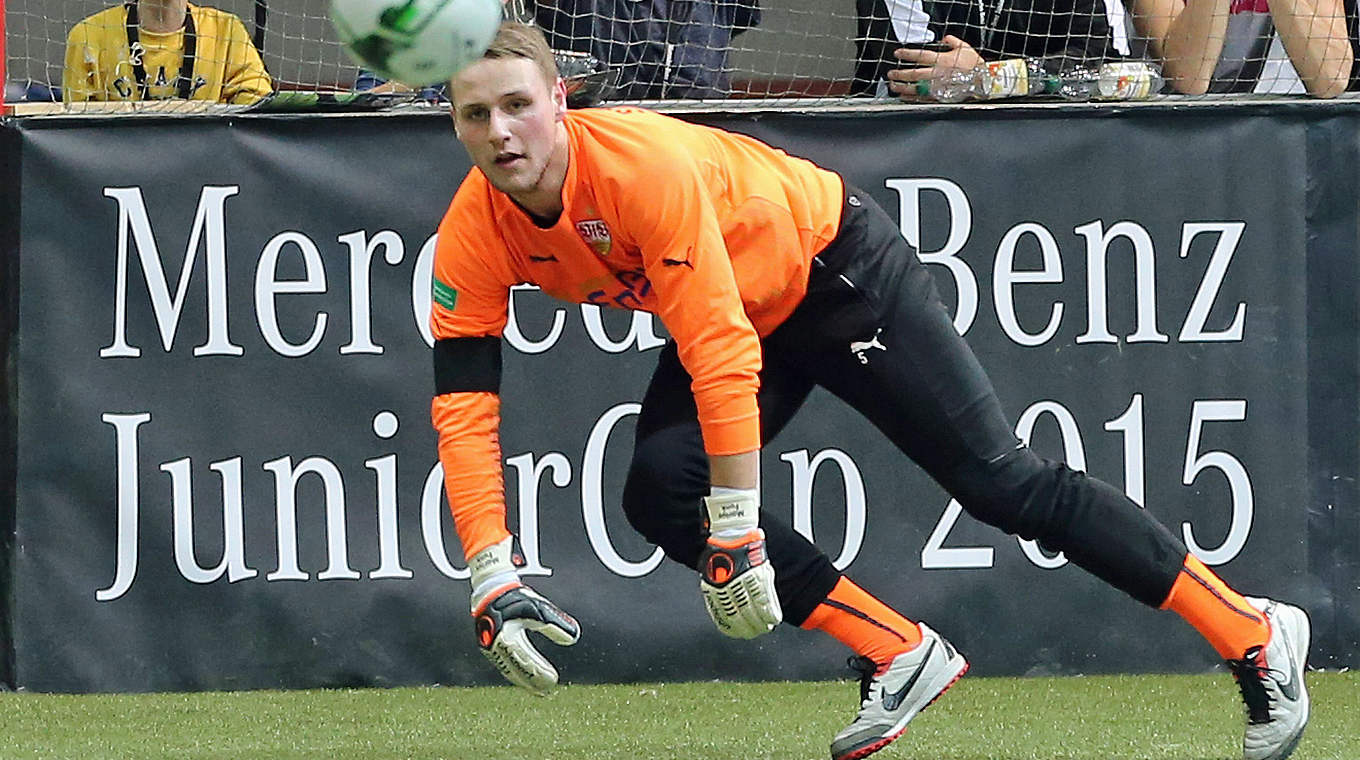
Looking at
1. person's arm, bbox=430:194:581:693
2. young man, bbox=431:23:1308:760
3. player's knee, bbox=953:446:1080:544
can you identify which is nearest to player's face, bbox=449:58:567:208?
young man, bbox=431:23:1308:760

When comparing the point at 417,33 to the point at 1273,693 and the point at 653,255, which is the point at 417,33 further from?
the point at 1273,693

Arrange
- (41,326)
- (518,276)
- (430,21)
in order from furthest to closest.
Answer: (41,326) < (518,276) < (430,21)

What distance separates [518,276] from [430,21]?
0.62m

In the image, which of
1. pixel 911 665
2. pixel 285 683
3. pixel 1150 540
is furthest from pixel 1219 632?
pixel 285 683

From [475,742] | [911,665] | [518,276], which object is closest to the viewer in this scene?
[518,276]

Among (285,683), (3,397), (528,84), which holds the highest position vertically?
(528,84)

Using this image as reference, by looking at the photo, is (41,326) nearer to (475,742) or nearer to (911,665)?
(475,742)

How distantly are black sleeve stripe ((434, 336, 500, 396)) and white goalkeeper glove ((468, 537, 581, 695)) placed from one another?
0.37 m

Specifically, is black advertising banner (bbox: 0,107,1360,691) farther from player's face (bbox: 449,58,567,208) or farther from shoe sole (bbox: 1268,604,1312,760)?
player's face (bbox: 449,58,567,208)

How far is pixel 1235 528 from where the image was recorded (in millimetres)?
5609

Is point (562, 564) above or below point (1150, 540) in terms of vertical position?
below

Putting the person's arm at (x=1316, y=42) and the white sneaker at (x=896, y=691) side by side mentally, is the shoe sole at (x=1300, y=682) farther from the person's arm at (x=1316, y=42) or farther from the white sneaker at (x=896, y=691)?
the person's arm at (x=1316, y=42)

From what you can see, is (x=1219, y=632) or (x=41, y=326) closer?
(x=1219, y=632)

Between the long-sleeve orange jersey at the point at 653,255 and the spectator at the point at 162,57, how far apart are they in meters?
2.13
